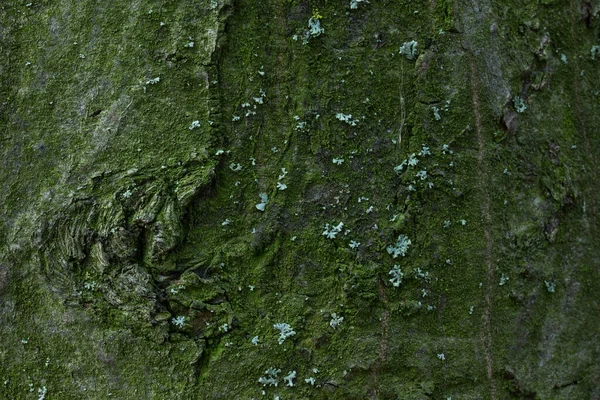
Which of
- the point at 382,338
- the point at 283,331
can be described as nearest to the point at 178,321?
the point at 283,331

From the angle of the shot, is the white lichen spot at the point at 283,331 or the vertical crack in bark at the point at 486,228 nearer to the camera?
the white lichen spot at the point at 283,331

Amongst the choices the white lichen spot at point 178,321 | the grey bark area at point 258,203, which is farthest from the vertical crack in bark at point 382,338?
the white lichen spot at point 178,321

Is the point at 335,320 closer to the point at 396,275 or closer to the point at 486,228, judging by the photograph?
the point at 396,275

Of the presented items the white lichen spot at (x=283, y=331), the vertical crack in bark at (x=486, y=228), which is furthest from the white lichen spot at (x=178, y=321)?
the vertical crack in bark at (x=486, y=228)

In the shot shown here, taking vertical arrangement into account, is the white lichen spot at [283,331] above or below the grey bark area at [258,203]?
below

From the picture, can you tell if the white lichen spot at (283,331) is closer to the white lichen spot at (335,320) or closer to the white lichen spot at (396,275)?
the white lichen spot at (335,320)

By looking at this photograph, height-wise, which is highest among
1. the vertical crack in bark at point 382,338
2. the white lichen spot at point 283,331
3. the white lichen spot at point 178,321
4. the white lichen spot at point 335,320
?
the white lichen spot at point 178,321

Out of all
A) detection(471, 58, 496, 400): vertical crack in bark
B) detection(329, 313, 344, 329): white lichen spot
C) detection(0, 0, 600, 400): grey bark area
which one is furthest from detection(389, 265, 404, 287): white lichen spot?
detection(471, 58, 496, 400): vertical crack in bark

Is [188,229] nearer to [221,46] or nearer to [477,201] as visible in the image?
[221,46]
